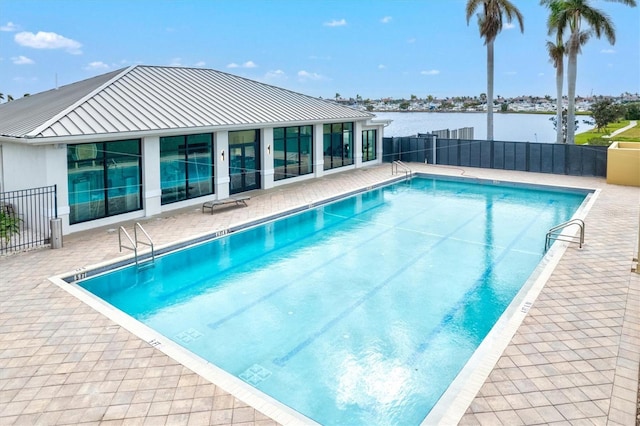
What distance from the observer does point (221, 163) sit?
17.9m

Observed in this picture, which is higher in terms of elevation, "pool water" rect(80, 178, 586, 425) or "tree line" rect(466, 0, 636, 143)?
"tree line" rect(466, 0, 636, 143)

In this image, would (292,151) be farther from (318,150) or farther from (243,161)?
(243,161)

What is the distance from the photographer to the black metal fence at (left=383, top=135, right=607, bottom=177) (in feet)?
75.5

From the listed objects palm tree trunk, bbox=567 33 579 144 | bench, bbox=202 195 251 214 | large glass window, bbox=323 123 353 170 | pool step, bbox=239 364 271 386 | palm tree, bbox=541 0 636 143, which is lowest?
pool step, bbox=239 364 271 386

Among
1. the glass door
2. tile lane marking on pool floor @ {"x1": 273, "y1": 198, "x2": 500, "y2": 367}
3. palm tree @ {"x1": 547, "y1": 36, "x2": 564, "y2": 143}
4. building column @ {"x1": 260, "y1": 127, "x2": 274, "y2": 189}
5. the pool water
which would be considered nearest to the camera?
the pool water

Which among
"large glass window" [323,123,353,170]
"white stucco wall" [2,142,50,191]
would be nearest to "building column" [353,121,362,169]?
"large glass window" [323,123,353,170]

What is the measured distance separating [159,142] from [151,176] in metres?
1.13

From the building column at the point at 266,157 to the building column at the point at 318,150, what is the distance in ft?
10.1

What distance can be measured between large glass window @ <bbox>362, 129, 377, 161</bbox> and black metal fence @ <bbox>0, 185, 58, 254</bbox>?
666 inches

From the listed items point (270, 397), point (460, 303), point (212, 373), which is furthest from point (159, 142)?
point (270, 397)

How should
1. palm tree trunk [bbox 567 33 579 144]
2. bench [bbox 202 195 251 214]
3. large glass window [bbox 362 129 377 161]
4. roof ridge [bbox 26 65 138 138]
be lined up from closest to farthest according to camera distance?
roof ridge [bbox 26 65 138 138]
bench [bbox 202 195 251 214]
palm tree trunk [bbox 567 33 579 144]
large glass window [bbox 362 129 377 161]

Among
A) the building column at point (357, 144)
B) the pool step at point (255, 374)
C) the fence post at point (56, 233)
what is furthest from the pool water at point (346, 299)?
the building column at point (357, 144)

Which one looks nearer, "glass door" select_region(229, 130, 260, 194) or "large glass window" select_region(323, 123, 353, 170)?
"glass door" select_region(229, 130, 260, 194)

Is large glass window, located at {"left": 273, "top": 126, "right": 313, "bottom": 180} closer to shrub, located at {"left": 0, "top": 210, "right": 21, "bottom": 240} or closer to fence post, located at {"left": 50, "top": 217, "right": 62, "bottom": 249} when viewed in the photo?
fence post, located at {"left": 50, "top": 217, "right": 62, "bottom": 249}
